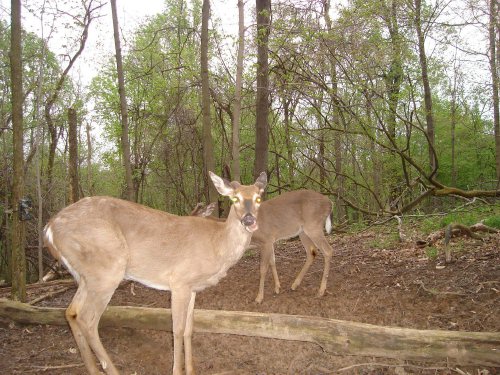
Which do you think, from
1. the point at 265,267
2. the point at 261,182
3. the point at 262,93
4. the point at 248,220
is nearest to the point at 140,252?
the point at 248,220

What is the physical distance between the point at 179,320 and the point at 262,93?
25.0 feet

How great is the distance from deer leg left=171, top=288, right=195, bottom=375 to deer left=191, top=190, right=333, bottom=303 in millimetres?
2947

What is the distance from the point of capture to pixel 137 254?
5.13 metres

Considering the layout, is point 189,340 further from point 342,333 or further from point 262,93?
point 262,93

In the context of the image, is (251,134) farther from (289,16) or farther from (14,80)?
(14,80)

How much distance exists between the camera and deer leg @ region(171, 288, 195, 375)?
4.73 metres

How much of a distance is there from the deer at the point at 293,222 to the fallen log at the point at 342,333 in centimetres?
278

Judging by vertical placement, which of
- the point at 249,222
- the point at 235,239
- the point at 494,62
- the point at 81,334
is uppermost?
the point at 494,62

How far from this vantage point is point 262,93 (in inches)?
443

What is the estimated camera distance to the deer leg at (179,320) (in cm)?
473

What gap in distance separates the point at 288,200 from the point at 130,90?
17.3m

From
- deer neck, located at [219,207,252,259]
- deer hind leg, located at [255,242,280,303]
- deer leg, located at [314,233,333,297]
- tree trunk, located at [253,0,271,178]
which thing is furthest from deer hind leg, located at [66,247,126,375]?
tree trunk, located at [253,0,271,178]

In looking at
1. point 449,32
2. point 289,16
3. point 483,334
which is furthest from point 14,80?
point 449,32

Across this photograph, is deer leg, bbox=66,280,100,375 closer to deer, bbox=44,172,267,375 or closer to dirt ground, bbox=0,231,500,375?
deer, bbox=44,172,267,375
